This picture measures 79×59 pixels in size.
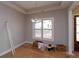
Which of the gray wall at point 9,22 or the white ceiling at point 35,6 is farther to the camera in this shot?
the white ceiling at point 35,6

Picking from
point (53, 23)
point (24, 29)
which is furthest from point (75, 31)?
point (24, 29)

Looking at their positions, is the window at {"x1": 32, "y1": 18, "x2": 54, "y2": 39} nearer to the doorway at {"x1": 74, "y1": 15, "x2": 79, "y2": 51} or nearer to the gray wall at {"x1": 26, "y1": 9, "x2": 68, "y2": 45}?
the gray wall at {"x1": 26, "y1": 9, "x2": 68, "y2": 45}

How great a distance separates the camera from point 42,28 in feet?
25.2

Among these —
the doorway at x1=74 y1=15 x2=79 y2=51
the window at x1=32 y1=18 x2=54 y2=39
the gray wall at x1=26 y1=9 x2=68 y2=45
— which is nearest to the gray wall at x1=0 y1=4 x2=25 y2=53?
the window at x1=32 y1=18 x2=54 y2=39

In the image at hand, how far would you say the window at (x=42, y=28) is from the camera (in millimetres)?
7309

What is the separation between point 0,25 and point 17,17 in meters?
2.07

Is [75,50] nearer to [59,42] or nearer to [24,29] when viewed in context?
[59,42]

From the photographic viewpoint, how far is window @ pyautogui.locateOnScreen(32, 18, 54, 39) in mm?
7309

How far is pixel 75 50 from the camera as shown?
6156 millimetres

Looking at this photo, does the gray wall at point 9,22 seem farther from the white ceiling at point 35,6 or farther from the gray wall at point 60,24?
the gray wall at point 60,24

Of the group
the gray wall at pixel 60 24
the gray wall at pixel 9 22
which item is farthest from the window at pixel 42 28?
the gray wall at pixel 9 22

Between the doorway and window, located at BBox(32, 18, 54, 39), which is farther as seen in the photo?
window, located at BBox(32, 18, 54, 39)

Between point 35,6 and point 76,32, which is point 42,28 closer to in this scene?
point 35,6

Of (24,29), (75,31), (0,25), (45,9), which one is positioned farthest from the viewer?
(24,29)
